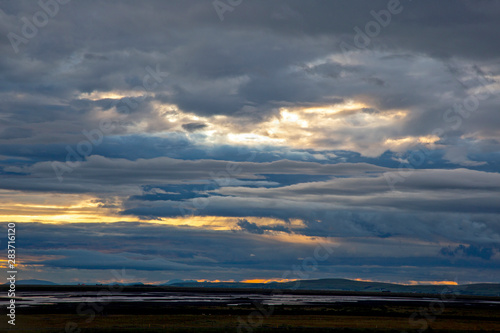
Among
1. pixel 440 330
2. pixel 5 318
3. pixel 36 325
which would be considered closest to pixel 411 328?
pixel 440 330

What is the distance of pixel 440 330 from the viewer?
82.7 metres

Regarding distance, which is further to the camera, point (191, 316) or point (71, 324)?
point (191, 316)

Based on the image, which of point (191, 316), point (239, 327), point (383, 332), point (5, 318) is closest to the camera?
point (383, 332)

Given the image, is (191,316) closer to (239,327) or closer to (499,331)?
(239,327)

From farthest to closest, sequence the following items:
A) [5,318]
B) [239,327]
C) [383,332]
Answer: [5,318] → [239,327] → [383,332]

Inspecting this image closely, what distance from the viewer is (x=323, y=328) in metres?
82.0

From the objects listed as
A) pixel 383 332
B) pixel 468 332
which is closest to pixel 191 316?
pixel 383 332

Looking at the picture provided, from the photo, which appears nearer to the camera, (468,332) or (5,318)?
(468,332)

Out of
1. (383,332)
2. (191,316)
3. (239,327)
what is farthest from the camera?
(191,316)

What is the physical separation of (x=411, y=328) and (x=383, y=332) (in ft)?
36.8

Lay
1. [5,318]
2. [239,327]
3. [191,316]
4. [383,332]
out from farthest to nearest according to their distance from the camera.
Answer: [191,316]
[5,318]
[239,327]
[383,332]

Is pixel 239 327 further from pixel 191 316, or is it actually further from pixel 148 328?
pixel 191 316

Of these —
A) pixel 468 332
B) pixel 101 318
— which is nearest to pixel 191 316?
pixel 101 318

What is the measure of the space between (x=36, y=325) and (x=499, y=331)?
7770 centimetres
